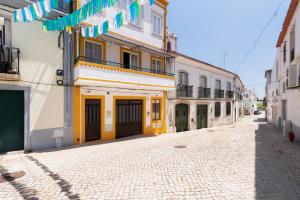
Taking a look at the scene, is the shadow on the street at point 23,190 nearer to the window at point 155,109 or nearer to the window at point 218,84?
the window at point 155,109

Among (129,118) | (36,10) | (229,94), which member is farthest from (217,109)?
(36,10)

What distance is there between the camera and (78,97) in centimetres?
1027

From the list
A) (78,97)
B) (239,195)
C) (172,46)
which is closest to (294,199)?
(239,195)

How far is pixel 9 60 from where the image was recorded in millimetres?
7887

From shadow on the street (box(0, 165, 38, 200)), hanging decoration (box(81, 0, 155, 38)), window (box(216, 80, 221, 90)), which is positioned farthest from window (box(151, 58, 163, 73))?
window (box(216, 80, 221, 90))

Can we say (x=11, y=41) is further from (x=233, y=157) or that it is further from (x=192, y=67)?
(x=192, y=67)

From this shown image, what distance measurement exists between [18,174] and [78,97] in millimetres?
4994

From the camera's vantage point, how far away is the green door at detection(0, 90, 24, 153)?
8086 millimetres

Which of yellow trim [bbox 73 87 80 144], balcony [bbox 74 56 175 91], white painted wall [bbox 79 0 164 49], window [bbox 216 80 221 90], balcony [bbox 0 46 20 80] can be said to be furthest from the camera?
window [bbox 216 80 221 90]

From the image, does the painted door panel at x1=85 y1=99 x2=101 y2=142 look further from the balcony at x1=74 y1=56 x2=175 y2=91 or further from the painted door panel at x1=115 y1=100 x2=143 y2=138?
the painted door panel at x1=115 y1=100 x2=143 y2=138

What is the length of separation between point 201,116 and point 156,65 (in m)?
8.82

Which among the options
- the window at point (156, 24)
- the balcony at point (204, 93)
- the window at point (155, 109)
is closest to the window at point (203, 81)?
the balcony at point (204, 93)

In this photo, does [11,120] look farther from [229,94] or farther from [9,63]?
[229,94]

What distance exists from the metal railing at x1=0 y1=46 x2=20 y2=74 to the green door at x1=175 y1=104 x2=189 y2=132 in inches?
497
